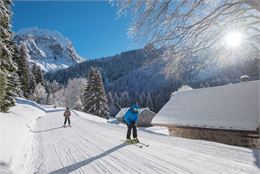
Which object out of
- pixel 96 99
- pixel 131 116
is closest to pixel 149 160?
pixel 131 116

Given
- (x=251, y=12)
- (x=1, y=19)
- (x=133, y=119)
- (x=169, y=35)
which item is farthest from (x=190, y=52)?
(x=1, y=19)

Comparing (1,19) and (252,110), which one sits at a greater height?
(1,19)

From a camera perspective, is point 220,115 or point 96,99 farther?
point 96,99

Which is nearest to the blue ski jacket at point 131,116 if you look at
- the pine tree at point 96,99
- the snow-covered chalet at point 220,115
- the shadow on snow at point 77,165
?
the shadow on snow at point 77,165

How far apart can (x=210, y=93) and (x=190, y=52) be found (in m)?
8.03

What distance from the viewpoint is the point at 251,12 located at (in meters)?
9.22

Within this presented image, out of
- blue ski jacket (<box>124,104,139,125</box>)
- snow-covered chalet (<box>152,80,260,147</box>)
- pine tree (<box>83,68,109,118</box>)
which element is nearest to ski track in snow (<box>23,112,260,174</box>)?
blue ski jacket (<box>124,104,139,125</box>)

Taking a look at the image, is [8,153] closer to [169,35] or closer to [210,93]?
[169,35]

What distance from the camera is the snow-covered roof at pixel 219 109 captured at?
11869 millimetres

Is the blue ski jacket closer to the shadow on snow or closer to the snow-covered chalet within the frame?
the shadow on snow

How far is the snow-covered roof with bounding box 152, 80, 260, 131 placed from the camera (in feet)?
38.9

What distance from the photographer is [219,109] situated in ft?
45.9

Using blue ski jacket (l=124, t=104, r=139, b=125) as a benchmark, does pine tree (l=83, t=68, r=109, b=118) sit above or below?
above

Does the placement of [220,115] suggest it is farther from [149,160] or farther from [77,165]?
[77,165]
